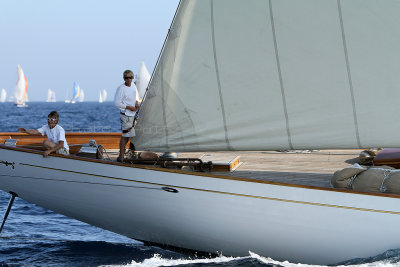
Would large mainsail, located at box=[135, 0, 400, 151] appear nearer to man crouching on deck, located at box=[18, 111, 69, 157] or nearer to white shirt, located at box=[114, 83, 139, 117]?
white shirt, located at box=[114, 83, 139, 117]

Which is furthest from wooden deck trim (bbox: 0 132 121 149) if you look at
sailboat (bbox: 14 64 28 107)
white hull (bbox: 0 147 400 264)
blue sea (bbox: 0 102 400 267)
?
sailboat (bbox: 14 64 28 107)

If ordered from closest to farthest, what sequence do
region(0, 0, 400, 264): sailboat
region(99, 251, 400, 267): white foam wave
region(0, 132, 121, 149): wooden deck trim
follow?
region(0, 0, 400, 264): sailboat < region(99, 251, 400, 267): white foam wave < region(0, 132, 121, 149): wooden deck trim

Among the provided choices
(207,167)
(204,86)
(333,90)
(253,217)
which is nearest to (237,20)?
(204,86)

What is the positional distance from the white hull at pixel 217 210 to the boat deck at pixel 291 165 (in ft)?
1.53

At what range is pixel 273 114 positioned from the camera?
7.57m

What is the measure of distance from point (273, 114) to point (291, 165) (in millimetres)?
1732

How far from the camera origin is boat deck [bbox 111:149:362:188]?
804 centimetres

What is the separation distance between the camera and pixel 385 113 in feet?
23.8

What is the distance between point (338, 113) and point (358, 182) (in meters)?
0.92

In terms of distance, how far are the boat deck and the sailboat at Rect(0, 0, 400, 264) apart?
0.44 m

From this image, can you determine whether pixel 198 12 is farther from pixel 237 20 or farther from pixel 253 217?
pixel 253 217

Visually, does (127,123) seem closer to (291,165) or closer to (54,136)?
(54,136)

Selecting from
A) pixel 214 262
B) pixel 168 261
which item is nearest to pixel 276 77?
pixel 214 262

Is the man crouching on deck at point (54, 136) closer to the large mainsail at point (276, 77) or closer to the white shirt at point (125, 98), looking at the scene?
the white shirt at point (125, 98)
